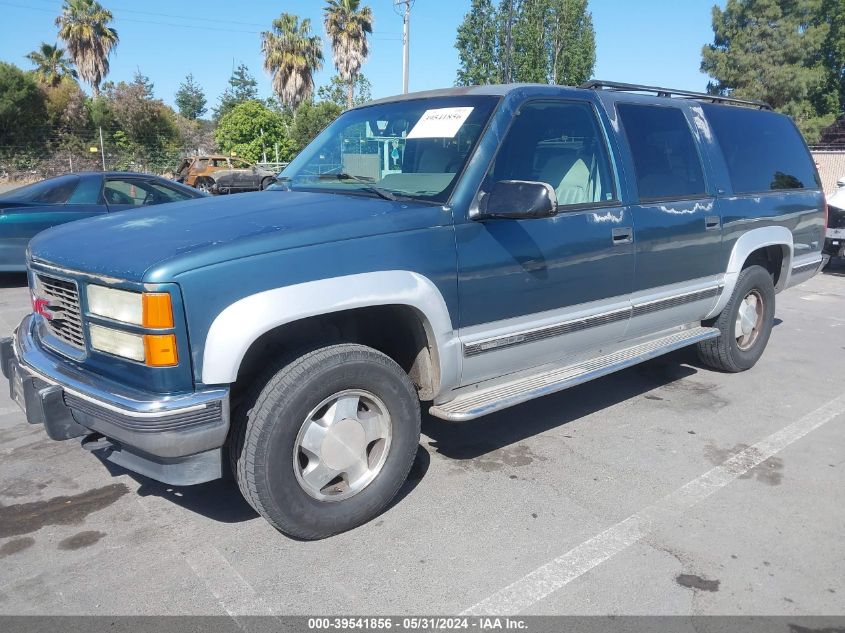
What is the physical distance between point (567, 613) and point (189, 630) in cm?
141

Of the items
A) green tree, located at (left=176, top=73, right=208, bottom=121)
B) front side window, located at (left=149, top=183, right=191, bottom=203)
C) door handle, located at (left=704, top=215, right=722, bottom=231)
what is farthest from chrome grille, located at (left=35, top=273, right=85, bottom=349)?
green tree, located at (left=176, top=73, right=208, bottom=121)

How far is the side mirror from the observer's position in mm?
3264

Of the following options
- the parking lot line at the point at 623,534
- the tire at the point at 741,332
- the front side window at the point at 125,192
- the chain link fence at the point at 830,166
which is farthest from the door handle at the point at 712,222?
the chain link fence at the point at 830,166

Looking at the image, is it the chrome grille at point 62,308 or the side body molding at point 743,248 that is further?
the side body molding at point 743,248

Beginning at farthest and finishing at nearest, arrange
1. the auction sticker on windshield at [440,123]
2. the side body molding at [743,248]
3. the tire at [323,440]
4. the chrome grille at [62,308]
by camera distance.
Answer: the side body molding at [743,248], the auction sticker on windshield at [440,123], the chrome grille at [62,308], the tire at [323,440]

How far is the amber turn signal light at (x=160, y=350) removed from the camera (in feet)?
8.59

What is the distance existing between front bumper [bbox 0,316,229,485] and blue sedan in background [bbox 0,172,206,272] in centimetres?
545

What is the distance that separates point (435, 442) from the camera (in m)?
4.30

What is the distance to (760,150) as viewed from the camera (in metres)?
5.50

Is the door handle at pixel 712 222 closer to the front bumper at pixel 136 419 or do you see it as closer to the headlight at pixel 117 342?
the front bumper at pixel 136 419

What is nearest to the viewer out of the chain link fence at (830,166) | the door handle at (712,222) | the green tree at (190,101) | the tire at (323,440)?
the tire at (323,440)

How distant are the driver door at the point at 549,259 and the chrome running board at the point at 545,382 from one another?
92 mm

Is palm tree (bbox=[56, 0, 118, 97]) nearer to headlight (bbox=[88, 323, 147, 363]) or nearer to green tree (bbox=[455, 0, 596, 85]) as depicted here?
green tree (bbox=[455, 0, 596, 85])

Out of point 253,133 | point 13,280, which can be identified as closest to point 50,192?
point 13,280
